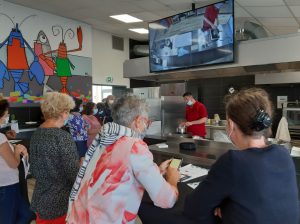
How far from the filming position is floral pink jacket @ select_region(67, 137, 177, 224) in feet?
3.85

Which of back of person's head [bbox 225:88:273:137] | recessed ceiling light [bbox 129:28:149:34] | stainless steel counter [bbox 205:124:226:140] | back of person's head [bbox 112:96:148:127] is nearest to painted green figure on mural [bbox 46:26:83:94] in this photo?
recessed ceiling light [bbox 129:28:149:34]

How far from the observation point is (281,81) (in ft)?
17.4

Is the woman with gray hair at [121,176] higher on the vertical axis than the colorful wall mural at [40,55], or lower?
lower

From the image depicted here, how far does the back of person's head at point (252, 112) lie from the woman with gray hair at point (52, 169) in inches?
39.2

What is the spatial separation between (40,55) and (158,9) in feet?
7.78

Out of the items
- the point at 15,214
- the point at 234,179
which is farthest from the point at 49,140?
the point at 234,179

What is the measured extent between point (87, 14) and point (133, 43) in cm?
238

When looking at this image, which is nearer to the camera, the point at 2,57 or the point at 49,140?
the point at 49,140

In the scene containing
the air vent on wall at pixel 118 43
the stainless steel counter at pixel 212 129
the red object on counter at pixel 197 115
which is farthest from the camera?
the air vent on wall at pixel 118 43

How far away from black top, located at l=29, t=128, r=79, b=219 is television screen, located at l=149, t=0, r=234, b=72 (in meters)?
2.25

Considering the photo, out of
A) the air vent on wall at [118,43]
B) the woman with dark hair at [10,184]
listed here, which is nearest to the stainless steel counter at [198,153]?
the woman with dark hair at [10,184]

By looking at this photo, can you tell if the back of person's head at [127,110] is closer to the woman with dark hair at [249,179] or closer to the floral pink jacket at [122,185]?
the floral pink jacket at [122,185]

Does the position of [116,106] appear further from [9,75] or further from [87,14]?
[87,14]

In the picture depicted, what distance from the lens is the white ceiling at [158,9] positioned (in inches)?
175
